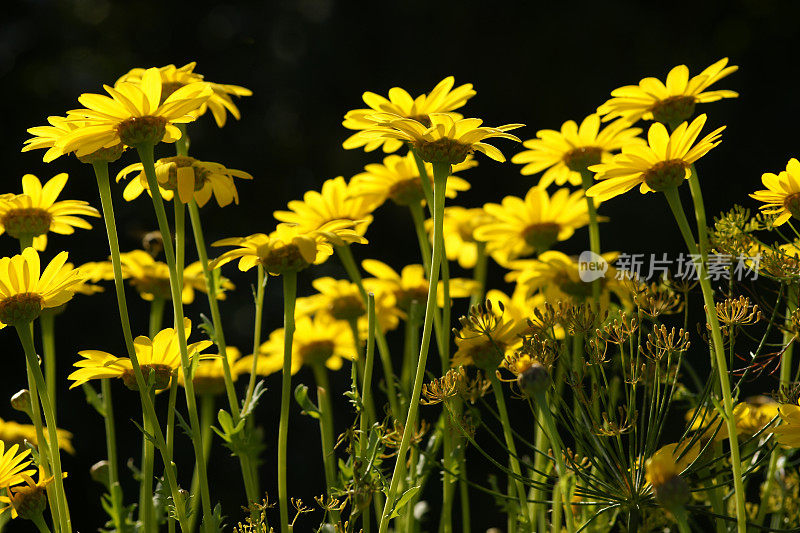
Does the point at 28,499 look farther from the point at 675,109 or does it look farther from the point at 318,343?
the point at 675,109

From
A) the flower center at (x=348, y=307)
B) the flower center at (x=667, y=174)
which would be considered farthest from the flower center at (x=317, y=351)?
the flower center at (x=667, y=174)

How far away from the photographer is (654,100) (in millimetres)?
1237

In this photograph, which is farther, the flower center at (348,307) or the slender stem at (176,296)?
the flower center at (348,307)

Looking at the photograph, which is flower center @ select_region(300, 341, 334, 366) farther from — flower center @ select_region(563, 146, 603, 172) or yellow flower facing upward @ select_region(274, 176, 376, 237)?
flower center @ select_region(563, 146, 603, 172)

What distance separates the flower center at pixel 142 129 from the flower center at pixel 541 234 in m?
0.72

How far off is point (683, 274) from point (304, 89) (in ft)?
8.01

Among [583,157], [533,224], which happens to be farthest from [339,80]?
[583,157]

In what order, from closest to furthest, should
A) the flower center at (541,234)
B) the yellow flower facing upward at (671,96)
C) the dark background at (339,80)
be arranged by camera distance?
the yellow flower facing upward at (671,96) < the flower center at (541,234) < the dark background at (339,80)

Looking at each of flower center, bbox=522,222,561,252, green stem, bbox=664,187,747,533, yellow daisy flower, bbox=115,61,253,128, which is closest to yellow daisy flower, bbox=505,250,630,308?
flower center, bbox=522,222,561,252

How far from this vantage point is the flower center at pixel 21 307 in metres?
0.92

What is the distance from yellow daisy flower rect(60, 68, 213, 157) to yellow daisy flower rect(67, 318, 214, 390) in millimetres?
210

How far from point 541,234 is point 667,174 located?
52cm

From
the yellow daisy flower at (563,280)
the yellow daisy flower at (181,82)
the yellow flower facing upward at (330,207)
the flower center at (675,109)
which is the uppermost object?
the yellow daisy flower at (181,82)

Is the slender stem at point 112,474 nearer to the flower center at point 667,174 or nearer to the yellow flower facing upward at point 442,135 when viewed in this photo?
the yellow flower facing upward at point 442,135
